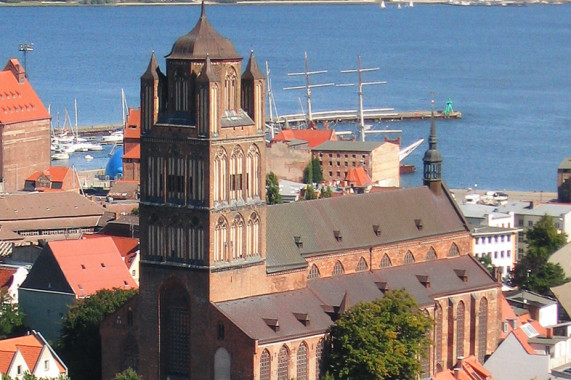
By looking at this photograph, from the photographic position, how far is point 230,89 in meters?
64.7

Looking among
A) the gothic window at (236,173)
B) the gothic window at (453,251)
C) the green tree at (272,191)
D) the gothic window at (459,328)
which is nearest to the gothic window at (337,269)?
the gothic window at (459,328)

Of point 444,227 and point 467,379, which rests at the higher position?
point 444,227

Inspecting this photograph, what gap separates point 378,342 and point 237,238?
5.10 meters

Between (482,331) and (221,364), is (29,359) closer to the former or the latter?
(221,364)

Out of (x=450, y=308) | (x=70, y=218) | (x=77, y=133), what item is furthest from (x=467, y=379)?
(x=77, y=133)

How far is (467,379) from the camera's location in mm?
70688

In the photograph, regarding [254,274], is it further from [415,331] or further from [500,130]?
[500,130]

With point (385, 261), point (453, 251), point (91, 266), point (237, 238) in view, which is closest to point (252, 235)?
point (237, 238)

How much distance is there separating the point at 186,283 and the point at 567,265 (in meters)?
26.3

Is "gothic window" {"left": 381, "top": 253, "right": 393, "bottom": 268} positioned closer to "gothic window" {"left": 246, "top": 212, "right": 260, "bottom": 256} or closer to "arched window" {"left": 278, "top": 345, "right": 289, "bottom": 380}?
"gothic window" {"left": 246, "top": 212, "right": 260, "bottom": 256}

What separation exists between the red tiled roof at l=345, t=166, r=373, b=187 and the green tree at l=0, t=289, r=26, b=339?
4206 cm

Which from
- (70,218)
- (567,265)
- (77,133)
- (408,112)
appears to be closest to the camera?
(567,265)

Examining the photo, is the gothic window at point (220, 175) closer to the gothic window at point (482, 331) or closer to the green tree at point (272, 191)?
the gothic window at point (482, 331)

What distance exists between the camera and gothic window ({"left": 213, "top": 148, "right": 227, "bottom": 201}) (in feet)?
210
